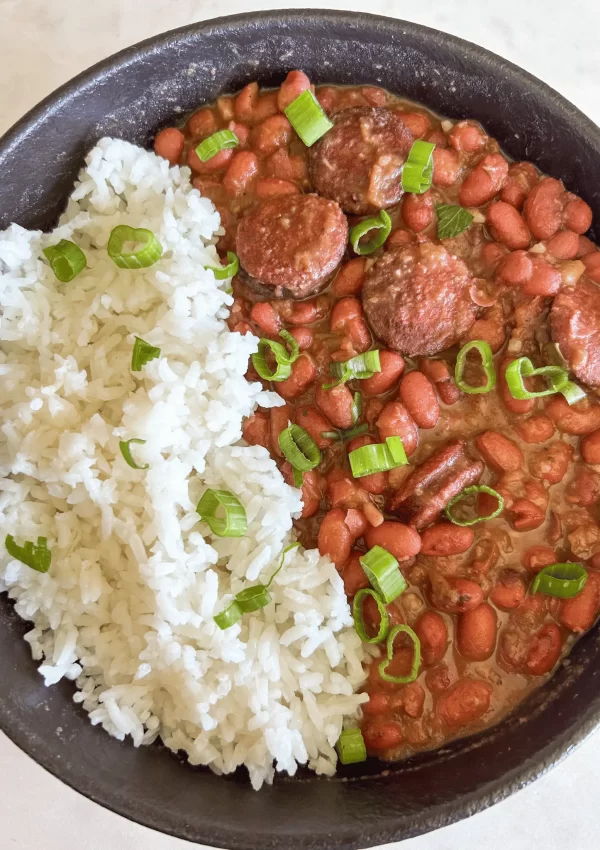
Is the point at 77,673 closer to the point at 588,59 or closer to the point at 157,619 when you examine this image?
the point at 157,619

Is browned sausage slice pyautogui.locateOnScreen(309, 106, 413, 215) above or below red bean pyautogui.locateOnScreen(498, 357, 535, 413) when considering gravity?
above

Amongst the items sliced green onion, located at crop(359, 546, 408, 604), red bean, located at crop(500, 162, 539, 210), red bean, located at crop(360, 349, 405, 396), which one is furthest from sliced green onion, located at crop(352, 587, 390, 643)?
red bean, located at crop(500, 162, 539, 210)

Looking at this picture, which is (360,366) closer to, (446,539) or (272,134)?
(446,539)

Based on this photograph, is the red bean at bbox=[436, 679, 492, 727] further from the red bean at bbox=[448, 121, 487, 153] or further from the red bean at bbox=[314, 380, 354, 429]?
the red bean at bbox=[448, 121, 487, 153]

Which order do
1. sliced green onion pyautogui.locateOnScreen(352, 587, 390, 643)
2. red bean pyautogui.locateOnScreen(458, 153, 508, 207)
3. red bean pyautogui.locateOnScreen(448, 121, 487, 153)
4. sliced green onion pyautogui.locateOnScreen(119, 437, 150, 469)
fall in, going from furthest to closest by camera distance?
red bean pyautogui.locateOnScreen(448, 121, 487, 153) → red bean pyautogui.locateOnScreen(458, 153, 508, 207) → sliced green onion pyautogui.locateOnScreen(352, 587, 390, 643) → sliced green onion pyautogui.locateOnScreen(119, 437, 150, 469)

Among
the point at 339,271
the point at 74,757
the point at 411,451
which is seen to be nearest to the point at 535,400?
the point at 411,451

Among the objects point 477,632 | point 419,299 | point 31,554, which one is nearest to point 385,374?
point 419,299

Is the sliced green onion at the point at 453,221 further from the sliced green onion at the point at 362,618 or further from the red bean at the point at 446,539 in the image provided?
the sliced green onion at the point at 362,618

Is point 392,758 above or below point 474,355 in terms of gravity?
below
